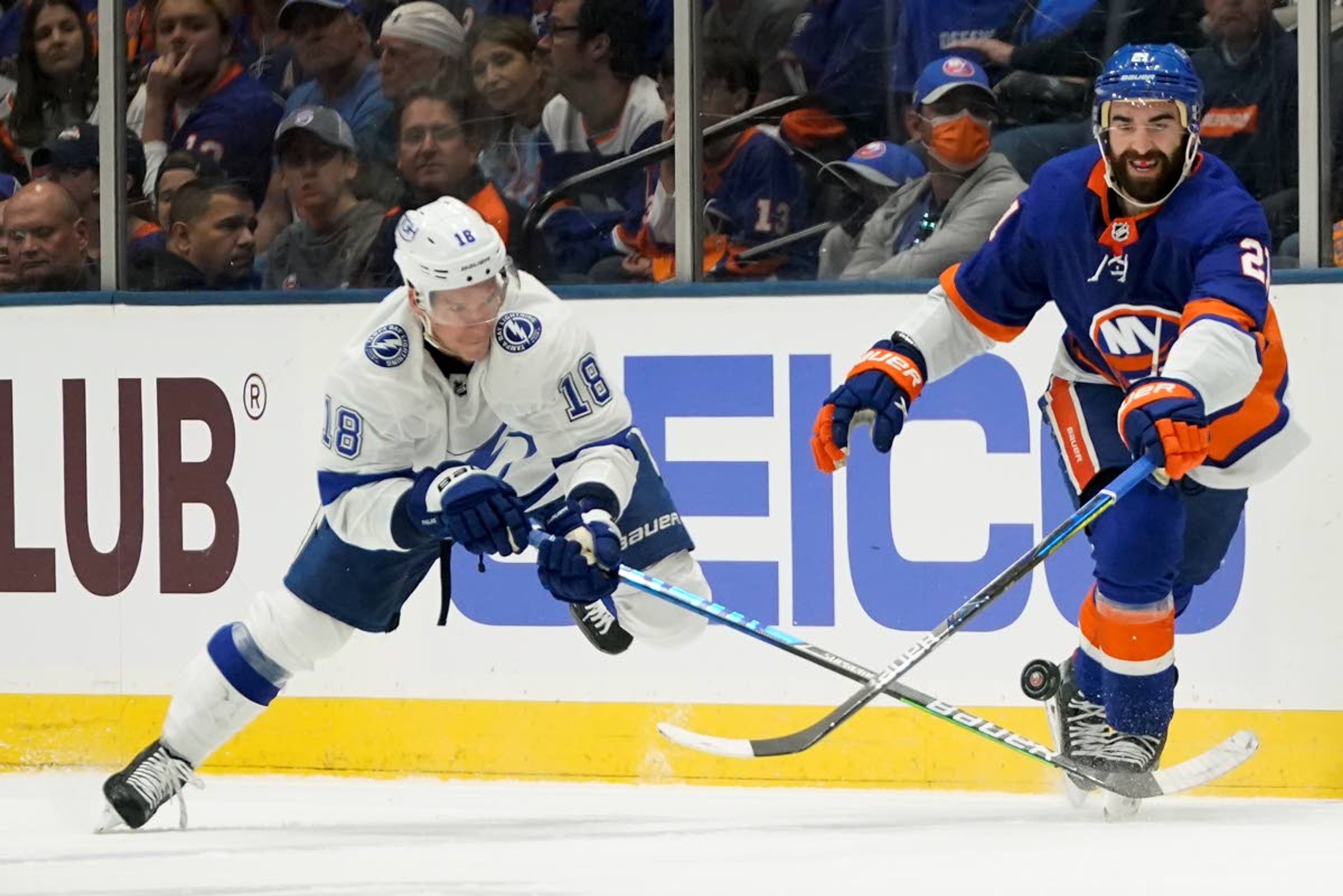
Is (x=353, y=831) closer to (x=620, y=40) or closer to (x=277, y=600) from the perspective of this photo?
(x=277, y=600)

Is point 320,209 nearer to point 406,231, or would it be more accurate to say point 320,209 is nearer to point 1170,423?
point 406,231

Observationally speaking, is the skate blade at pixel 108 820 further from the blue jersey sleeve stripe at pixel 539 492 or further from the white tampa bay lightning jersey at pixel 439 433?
the blue jersey sleeve stripe at pixel 539 492

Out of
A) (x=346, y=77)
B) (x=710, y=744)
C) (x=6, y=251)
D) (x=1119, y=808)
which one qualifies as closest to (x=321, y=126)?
(x=346, y=77)

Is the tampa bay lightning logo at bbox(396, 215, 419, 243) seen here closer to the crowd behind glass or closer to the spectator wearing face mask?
the crowd behind glass

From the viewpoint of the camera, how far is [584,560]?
3889mm

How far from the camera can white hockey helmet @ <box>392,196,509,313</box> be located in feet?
12.8

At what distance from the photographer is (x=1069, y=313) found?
4.05 meters

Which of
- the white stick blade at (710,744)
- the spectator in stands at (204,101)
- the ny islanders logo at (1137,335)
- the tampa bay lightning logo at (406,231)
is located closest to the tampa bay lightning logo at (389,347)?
the tampa bay lightning logo at (406,231)

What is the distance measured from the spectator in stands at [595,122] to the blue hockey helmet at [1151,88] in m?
1.29

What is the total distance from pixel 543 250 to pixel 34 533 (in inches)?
49.0

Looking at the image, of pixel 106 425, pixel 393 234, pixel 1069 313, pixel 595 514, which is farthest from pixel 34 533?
pixel 1069 313

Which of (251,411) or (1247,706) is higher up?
(251,411)

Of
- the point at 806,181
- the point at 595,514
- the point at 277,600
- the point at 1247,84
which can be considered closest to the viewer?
the point at 595,514

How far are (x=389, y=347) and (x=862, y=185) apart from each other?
1260 millimetres
